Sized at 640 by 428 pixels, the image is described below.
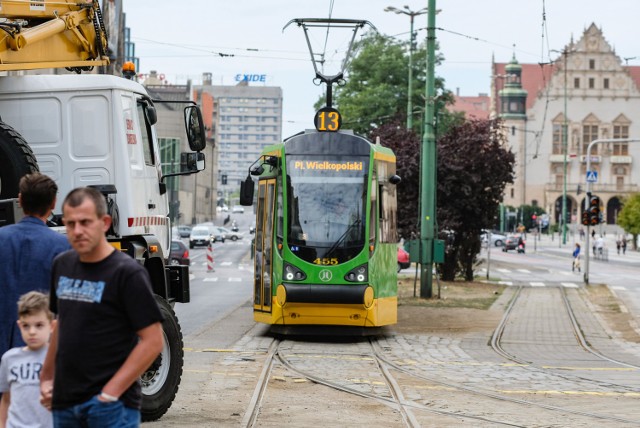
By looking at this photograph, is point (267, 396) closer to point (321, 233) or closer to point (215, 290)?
point (321, 233)

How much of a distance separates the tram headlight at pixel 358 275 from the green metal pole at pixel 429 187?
1070 centimetres

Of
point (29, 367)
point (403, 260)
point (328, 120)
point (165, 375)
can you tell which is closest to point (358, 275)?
point (328, 120)

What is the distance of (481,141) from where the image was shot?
1516 inches

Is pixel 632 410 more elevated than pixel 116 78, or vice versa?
pixel 116 78

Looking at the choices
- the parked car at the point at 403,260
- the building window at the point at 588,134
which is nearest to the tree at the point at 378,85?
the parked car at the point at 403,260

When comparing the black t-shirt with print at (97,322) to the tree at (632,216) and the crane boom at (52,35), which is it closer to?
the crane boom at (52,35)

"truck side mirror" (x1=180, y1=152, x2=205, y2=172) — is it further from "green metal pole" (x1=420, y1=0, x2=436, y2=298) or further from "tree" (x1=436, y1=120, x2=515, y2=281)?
"tree" (x1=436, y1=120, x2=515, y2=281)

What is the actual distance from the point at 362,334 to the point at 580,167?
132 metres

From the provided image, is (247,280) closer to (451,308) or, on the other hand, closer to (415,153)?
(415,153)

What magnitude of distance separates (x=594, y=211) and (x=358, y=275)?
25.5m

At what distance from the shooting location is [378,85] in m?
80.9

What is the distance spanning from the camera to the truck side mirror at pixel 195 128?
12148 millimetres

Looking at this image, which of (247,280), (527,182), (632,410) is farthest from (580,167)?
(632,410)

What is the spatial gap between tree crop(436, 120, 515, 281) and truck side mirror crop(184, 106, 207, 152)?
82.8 ft
